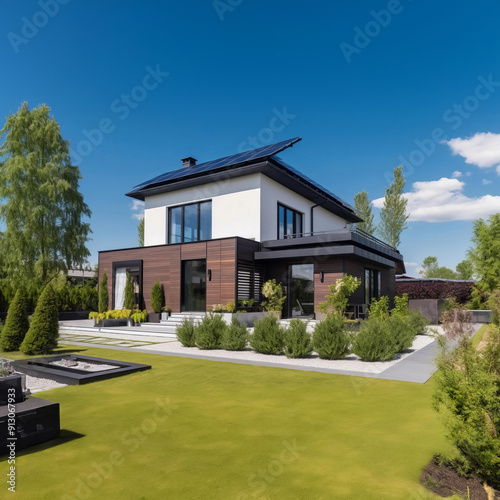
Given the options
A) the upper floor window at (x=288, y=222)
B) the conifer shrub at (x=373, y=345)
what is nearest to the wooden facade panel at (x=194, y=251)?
the upper floor window at (x=288, y=222)

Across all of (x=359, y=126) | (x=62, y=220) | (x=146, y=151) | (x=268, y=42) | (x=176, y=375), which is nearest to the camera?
(x=176, y=375)

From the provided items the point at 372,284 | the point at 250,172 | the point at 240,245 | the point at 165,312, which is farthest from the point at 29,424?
the point at 372,284

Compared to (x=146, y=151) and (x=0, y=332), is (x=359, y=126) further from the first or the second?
(x=0, y=332)

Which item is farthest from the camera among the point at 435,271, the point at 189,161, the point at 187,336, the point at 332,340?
the point at 435,271

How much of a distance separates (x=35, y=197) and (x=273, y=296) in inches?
857

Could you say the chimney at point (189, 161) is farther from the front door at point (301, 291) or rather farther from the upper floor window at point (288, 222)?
the front door at point (301, 291)

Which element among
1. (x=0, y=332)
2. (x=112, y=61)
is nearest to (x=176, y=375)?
(x=0, y=332)

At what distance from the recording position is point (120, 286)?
22.8 m

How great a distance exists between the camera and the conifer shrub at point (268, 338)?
33.8 feet

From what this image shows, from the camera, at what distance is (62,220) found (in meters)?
30.2

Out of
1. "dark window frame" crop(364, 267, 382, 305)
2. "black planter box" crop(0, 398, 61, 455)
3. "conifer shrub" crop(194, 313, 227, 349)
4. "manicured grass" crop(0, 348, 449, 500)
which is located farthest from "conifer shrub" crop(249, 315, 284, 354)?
"dark window frame" crop(364, 267, 382, 305)

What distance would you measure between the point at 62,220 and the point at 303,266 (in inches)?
862

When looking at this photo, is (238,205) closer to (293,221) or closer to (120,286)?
(293,221)

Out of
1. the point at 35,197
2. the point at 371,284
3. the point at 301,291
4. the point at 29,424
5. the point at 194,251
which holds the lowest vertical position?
the point at 29,424
